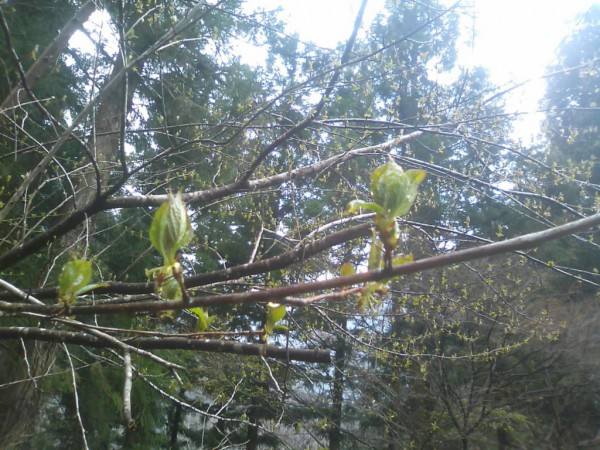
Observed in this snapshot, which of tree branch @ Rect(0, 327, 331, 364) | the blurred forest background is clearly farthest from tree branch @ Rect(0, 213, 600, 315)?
tree branch @ Rect(0, 327, 331, 364)

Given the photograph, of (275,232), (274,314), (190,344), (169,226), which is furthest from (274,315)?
(275,232)

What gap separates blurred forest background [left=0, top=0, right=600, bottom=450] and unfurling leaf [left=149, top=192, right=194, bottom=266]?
77 mm

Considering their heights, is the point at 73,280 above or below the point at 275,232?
below

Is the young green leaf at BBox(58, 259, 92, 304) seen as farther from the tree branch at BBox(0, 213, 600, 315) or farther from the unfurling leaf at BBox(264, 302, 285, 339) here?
the unfurling leaf at BBox(264, 302, 285, 339)

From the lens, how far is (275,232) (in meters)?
2.84

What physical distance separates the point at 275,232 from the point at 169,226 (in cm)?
228

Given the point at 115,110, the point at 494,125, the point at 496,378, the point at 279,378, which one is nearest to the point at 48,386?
the point at 279,378

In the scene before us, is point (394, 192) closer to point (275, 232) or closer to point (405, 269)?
point (405, 269)

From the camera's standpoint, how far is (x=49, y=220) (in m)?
4.75

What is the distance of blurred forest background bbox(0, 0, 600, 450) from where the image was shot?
2104 millimetres

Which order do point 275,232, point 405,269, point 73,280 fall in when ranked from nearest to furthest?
1. point 405,269
2. point 73,280
3. point 275,232

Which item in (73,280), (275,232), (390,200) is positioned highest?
(275,232)

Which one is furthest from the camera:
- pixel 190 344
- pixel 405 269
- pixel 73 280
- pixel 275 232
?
pixel 275 232

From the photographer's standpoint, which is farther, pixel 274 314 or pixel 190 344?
pixel 190 344
